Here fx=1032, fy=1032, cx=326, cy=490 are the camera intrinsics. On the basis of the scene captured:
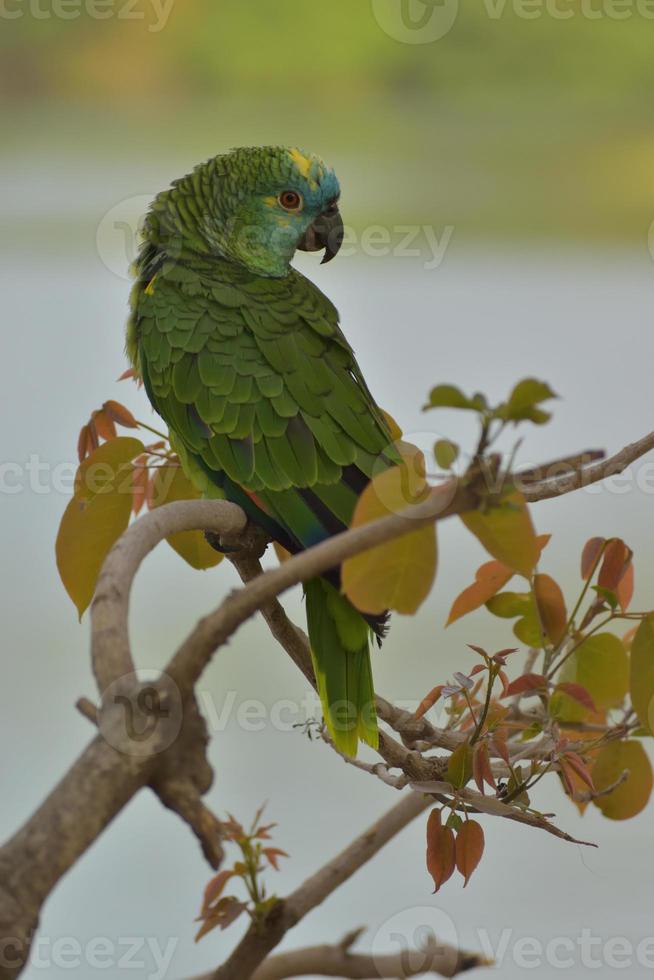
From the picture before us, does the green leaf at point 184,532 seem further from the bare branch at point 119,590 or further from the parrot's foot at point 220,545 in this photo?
the bare branch at point 119,590

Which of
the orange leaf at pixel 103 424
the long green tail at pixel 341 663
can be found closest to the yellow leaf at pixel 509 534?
the long green tail at pixel 341 663

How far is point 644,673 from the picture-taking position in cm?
55

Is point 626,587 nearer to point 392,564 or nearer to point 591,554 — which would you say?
point 591,554

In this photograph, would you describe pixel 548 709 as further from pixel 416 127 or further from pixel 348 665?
pixel 416 127

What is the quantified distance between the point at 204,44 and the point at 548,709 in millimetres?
2298

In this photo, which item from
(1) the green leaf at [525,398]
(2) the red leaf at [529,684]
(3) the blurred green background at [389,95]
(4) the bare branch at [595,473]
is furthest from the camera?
(3) the blurred green background at [389,95]

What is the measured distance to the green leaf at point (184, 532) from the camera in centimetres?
76

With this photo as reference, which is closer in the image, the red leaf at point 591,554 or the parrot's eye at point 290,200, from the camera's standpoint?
the red leaf at point 591,554

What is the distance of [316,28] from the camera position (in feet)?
8.11

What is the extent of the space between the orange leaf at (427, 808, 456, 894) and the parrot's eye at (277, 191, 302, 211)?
0.58 m

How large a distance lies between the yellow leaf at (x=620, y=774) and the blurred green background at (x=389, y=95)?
2.05m

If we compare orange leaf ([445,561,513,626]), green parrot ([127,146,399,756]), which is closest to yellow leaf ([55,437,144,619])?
green parrot ([127,146,399,756])

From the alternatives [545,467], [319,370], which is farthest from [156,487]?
[545,467]

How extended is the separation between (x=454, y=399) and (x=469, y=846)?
1.10 feet
